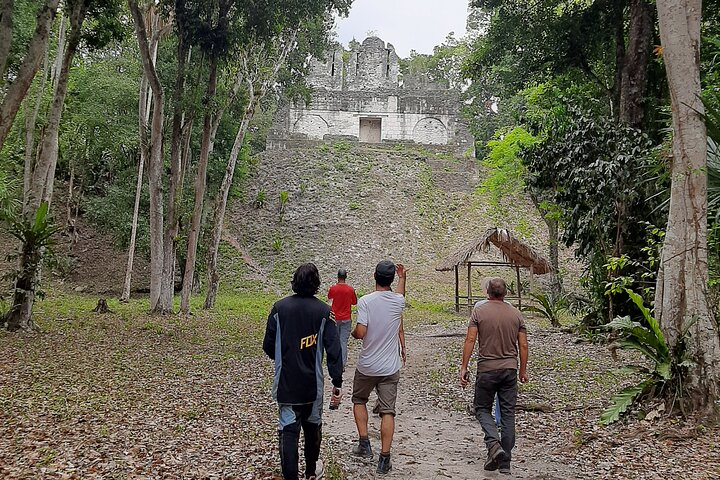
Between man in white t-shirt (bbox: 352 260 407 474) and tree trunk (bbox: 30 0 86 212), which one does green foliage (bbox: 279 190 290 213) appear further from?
man in white t-shirt (bbox: 352 260 407 474)

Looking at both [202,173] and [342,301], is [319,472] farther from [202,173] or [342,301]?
[202,173]

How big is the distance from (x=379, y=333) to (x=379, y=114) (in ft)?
115

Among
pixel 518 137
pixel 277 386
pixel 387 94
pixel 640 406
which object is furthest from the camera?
pixel 387 94

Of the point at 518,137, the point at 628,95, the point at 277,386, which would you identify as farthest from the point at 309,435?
the point at 518,137

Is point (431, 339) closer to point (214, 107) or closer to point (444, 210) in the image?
point (214, 107)

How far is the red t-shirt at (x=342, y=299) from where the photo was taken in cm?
816

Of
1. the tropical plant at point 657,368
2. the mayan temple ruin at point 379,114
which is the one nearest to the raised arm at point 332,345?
the tropical plant at point 657,368

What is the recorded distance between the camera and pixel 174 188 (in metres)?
15.1

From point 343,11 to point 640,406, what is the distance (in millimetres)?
12130

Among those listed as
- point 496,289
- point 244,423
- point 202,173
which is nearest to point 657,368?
point 496,289

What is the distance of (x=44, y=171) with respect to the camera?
34.7ft

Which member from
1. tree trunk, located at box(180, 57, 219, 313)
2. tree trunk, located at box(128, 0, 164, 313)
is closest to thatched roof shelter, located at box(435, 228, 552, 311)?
tree trunk, located at box(180, 57, 219, 313)

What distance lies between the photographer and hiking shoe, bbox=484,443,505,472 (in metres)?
4.90

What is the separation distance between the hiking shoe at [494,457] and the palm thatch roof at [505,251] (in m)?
15.9
